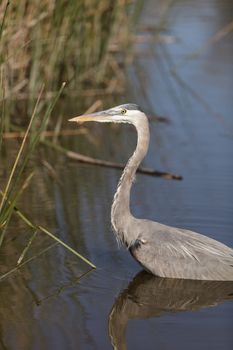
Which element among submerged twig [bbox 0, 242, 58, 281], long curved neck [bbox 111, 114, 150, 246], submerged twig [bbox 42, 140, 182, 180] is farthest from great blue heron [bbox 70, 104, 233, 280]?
submerged twig [bbox 42, 140, 182, 180]

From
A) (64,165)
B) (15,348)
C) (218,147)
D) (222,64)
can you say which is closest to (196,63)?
(222,64)

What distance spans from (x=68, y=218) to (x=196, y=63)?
18.2ft

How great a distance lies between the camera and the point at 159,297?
5227 mm

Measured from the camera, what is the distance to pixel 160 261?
551 cm

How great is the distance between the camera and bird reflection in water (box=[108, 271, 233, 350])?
4.93 m

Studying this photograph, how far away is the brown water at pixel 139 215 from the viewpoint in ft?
15.3

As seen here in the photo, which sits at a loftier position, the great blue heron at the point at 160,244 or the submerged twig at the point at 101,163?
the great blue heron at the point at 160,244

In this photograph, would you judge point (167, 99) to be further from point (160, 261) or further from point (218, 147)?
point (160, 261)

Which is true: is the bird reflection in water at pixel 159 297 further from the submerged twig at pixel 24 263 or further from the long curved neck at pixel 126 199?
the submerged twig at pixel 24 263

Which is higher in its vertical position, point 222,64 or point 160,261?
point 160,261

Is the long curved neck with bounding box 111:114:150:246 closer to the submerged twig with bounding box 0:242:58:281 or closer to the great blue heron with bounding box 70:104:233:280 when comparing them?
the great blue heron with bounding box 70:104:233:280

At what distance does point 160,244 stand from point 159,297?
43 centimetres

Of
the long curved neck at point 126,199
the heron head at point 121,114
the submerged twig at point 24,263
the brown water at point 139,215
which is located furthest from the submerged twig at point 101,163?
the submerged twig at point 24,263

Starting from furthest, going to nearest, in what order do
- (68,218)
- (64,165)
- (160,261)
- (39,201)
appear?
(64,165)
(39,201)
(68,218)
(160,261)
